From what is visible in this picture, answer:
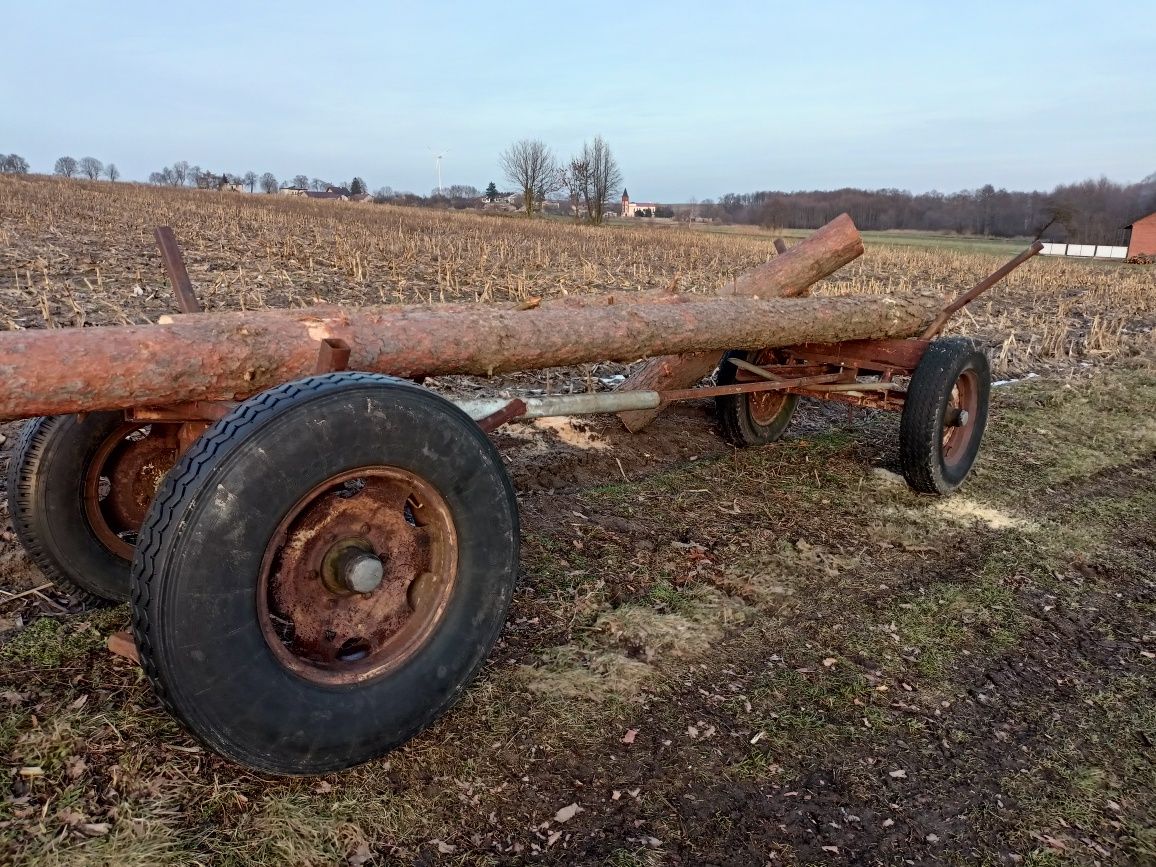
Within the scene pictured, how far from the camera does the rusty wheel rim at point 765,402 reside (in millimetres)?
5996

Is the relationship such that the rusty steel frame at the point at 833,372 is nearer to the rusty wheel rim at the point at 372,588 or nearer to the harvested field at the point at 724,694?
the harvested field at the point at 724,694

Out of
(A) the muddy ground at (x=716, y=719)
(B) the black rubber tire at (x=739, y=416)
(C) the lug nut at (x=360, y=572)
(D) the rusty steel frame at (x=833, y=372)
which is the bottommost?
(A) the muddy ground at (x=716, y=719)

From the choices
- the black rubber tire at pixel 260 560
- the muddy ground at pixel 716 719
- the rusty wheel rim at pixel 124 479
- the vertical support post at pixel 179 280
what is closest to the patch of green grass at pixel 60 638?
the muddy ground at pixel 716 719

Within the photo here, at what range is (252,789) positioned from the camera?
2.28 m

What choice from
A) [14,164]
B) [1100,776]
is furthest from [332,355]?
[14,164]

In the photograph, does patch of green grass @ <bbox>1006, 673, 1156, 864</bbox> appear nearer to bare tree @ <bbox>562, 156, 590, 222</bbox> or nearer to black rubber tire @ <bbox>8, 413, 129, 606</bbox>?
black rubber tire @ <bbox>8, 413, 129, 606</bbox>

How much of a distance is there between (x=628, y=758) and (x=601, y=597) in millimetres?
1097

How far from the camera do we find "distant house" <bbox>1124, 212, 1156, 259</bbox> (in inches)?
1742

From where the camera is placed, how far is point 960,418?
5.36m

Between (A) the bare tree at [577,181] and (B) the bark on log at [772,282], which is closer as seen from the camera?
(B) the bark on log at [772,282]

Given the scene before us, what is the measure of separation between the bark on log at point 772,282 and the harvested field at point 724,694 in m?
0.51

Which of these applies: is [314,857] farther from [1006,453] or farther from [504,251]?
[504,251]

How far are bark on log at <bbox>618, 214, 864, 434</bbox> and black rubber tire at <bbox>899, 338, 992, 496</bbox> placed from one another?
104cm

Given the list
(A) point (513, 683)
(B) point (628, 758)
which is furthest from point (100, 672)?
(B) point (628, 758)
